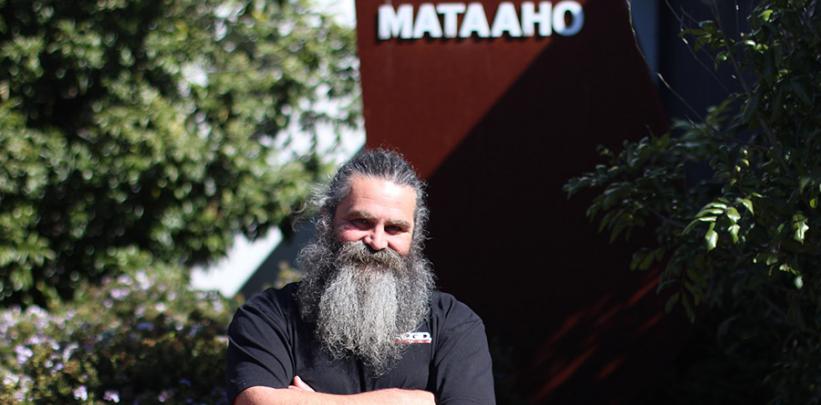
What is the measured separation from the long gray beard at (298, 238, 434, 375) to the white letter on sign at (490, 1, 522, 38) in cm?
305

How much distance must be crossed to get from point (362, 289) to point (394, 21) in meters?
3.12

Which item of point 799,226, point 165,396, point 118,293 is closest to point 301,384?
point 799,226

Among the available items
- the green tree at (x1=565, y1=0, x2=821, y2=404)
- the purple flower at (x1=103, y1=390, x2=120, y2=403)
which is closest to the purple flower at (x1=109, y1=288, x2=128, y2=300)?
the purple flower at (x1=103, y1=390, x2=120, y2=403)

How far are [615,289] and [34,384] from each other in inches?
117

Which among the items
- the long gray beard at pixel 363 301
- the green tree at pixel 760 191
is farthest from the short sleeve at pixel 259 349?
the green tree at pixel 760 191

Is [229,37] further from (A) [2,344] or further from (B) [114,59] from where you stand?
(A) [2,344]

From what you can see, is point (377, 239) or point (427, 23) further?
point (427, 23)

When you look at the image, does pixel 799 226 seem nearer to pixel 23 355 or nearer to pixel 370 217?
pixel 370 217

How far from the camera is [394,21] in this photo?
6160mm

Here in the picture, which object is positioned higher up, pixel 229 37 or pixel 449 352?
pixel 229 37

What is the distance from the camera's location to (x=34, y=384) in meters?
5.18

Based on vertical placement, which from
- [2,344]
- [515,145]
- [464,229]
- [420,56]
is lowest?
[2,344]

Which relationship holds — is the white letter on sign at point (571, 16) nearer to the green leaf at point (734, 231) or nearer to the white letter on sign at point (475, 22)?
the white letter on sign at point (475, 22)

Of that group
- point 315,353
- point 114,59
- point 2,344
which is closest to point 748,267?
point 315,353
